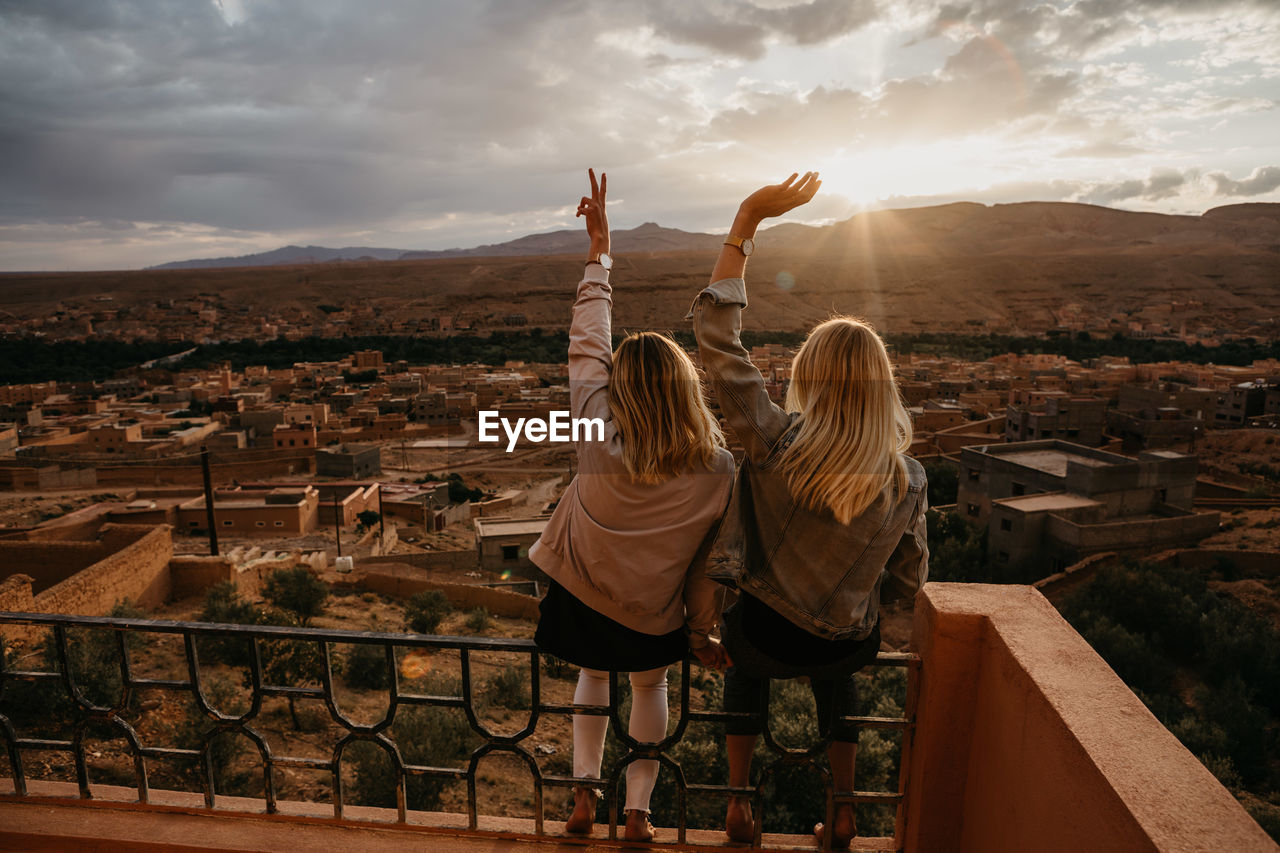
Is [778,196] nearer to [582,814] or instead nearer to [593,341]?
[593,341]

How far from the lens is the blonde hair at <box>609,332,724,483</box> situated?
1683 mm

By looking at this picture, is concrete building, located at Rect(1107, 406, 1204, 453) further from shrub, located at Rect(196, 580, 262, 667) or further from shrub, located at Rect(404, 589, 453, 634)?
shrub, located at Rect(196, 580, 262, 667)

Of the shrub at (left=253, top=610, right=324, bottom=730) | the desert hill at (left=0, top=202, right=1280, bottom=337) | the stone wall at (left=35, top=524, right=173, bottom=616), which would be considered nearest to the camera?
the shrub at (left=253, top=610, right=324, bottom=730)

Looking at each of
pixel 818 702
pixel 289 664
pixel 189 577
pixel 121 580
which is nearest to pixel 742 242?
pixel 818 702

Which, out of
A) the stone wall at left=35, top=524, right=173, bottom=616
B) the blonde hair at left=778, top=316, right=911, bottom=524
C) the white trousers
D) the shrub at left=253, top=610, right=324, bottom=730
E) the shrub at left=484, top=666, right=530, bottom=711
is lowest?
the shrub at left=484, top=666, right=530, bottom=711

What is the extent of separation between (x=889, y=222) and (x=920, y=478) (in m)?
143

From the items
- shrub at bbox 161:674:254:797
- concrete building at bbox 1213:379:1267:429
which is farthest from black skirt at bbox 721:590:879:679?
concrete building at bbox 1213:379:1267:429

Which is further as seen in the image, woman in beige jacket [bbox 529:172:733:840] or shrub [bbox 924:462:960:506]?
shrub [bbox 924:462:960:506]

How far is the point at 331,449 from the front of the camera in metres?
28.3

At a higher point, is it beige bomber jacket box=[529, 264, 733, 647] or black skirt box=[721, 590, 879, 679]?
beige bomber jacket box=[529, 264, 733, 647]

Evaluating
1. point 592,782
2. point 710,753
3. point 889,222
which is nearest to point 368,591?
point 710,753

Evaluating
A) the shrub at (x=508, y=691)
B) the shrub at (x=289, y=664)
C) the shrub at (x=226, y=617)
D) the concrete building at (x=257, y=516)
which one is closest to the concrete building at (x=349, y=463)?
the concrete building at (x=257, y=516)

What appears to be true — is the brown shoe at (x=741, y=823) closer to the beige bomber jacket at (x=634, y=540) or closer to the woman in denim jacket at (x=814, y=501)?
the woman in denim jacket at (x=814, y=501)

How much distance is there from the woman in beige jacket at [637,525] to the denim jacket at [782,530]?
0.27 ft
